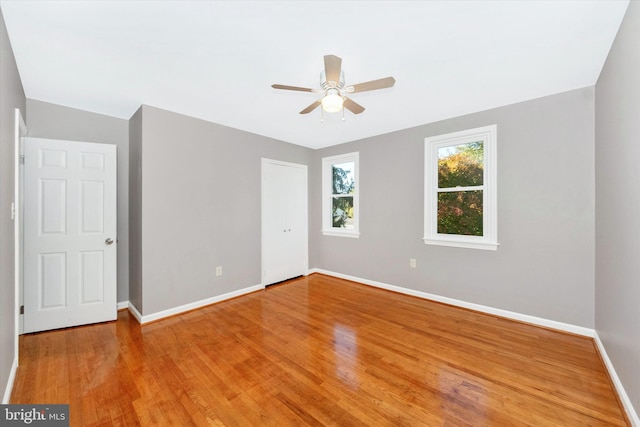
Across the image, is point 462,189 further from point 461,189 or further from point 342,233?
point 342,233

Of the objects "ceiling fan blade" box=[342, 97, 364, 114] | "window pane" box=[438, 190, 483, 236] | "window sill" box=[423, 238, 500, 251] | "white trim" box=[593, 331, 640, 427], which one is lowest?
"white trim" box=[593, 331, 640, 427]

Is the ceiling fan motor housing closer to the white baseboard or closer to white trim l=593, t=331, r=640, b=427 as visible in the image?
white trim l=593, t=331, r=640, b=427

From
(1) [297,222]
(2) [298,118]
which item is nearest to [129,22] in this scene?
(2) [298,118]

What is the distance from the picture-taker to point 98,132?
10.4 ft

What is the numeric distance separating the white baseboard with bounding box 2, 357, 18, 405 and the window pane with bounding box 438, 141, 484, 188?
4.41 meters

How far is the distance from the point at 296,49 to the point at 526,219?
2.94 m

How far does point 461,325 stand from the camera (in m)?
2.82

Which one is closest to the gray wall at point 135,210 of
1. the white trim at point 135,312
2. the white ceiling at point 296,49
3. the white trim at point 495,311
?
the white trim at point 135,312

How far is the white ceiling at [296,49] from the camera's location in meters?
1.57

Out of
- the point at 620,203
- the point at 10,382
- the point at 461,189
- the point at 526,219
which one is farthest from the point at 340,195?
the point at 10,382

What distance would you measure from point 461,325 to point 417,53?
8.95 ft

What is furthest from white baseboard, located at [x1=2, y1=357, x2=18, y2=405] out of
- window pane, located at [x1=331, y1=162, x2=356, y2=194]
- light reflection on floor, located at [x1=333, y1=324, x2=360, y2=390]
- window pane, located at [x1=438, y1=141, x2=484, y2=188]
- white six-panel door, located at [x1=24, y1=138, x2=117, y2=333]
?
window pane, located at [x1=438, y1=141, x2=484, y2=188]

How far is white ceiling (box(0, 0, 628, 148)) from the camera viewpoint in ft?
5.16

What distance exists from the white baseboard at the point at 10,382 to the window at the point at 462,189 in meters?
4.09
